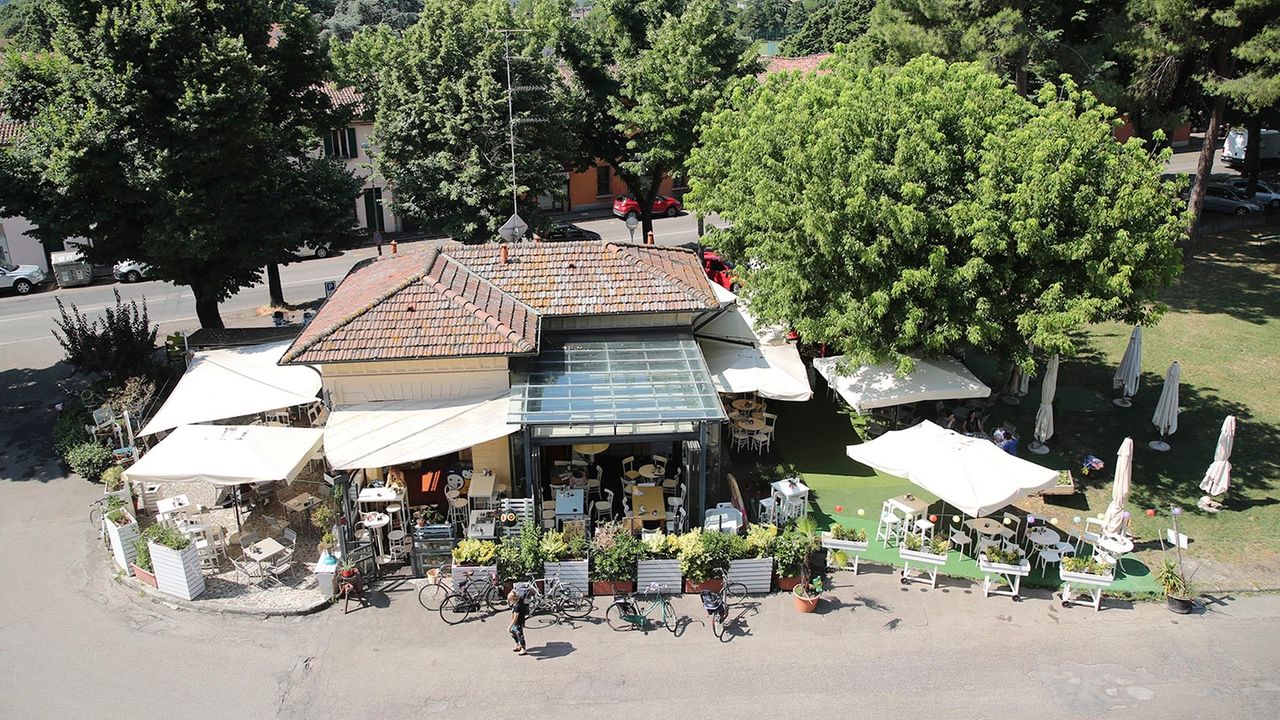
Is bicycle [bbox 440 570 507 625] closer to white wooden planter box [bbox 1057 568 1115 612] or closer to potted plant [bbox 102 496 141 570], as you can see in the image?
potted plant [bbox 102 496 141 570]

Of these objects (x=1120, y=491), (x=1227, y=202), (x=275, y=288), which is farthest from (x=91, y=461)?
(x=1227, y=202)

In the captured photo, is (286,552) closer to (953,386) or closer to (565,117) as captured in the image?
(953,386)

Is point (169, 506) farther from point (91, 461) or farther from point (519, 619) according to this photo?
point (519, 619)

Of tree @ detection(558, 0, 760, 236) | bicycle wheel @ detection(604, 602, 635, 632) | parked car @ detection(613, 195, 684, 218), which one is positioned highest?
tree @ detection(558, 0, 760, 236)

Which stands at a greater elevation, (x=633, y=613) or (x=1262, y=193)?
(x=1262, y=193)

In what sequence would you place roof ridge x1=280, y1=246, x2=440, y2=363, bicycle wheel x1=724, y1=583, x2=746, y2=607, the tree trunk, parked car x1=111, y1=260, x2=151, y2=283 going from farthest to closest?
parked car x1=111, y1=260, x2=151, y2=283 < the tree trunk < roof ridge x1=280, y1=246, x2=440, y2=363 < bicycle wheel x1=724, y1=583, x2=746, y2=607

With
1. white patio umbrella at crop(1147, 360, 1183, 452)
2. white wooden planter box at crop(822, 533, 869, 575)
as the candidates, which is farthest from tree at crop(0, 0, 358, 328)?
white patio umbrella at crop(1147, 360, 1183, 452)

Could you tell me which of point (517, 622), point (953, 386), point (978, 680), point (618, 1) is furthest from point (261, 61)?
point (978, 680)
